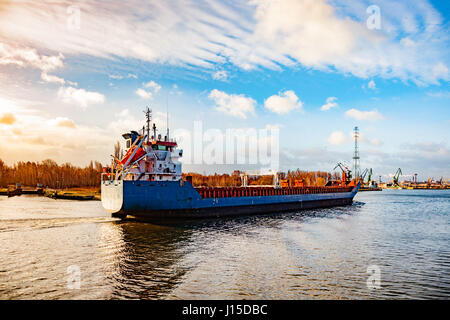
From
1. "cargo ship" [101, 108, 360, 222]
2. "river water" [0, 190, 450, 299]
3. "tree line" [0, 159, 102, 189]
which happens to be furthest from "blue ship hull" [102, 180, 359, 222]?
"tree line" [0, 159, 102, 189]

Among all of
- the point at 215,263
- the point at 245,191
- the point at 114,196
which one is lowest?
the point at 215,263

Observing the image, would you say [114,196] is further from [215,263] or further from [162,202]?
[215,263]

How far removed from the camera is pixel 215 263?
14.4 m

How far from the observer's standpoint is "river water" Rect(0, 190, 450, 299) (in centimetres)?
1096

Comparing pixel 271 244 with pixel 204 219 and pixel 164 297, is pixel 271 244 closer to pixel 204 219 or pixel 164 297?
pixel 164 297

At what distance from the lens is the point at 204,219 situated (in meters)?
30.1

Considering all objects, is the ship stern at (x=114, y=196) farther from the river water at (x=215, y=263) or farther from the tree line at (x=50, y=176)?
the tree line at (x=50, y=176)

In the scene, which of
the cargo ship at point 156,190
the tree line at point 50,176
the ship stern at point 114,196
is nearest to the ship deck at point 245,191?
the cargo ship at point 156,190

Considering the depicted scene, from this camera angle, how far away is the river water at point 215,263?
11.0m

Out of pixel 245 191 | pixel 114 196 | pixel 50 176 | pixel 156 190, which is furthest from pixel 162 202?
pixel 50 176

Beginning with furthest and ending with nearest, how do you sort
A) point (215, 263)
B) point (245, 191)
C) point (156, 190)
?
point (245, 191) → point (156, 190) → point (215, 263)

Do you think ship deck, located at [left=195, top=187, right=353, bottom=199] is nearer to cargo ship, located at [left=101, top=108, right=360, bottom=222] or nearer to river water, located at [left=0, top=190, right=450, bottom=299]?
cargo ship, located at [left=101, top=108, right=360, bottom=222]
